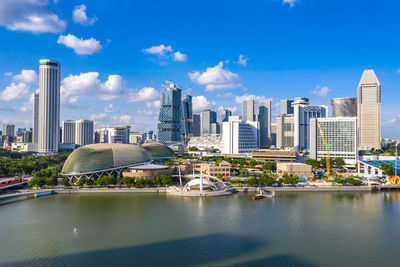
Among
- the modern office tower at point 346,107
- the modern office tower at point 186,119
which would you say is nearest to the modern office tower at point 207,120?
the modern office tower at point 186,119

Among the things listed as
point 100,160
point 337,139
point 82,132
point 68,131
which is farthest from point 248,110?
point 100,160

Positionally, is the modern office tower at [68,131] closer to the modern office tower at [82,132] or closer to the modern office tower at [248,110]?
the modern office tower at [82,132]

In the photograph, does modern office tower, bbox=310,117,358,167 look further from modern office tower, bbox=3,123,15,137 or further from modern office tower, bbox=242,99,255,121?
modern office tower, bbox=3,123,15,137

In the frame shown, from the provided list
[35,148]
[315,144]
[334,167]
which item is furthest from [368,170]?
[35,148]

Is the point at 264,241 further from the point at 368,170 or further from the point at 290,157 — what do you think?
the point at 290,157

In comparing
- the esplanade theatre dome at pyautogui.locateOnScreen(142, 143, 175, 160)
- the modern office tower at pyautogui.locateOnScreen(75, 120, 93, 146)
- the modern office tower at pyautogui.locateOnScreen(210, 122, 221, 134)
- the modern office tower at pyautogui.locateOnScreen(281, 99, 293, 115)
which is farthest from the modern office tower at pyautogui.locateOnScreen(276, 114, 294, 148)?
the modern office tower at pyautogui.locateOnScreen(75, 120, 93, 146)

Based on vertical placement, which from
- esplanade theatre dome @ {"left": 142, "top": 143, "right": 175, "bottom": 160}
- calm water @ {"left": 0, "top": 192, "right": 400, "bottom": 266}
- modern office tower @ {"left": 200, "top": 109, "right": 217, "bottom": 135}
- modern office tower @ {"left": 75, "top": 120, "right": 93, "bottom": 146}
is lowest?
calm water @ {"left": 0, "top": 192, "right": 400, "bottom": 266}
